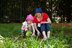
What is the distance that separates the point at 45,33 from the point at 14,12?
20.9 ft

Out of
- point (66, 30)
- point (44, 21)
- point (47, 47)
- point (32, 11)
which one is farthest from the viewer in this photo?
point (32, 11)

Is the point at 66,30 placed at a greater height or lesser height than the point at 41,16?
lesser

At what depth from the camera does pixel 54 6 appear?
1580cm

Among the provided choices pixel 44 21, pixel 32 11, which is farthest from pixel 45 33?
pixel 32 11

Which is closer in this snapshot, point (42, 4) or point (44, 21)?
point (44, 21)

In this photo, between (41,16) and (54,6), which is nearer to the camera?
(41,16)

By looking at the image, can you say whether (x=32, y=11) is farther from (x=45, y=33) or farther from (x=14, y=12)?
(x=45, y=33)

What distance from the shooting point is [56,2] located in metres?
15.7

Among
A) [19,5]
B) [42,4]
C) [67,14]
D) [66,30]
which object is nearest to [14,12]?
[19,5]

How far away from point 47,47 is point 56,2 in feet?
41.9

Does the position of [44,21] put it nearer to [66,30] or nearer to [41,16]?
[41,16]

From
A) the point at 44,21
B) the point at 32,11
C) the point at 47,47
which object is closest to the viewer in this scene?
the point at 47,47

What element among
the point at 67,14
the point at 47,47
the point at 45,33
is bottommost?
the point at 67,14

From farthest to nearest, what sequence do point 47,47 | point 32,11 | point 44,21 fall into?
point 32,11, point 44,21, point 47,47
